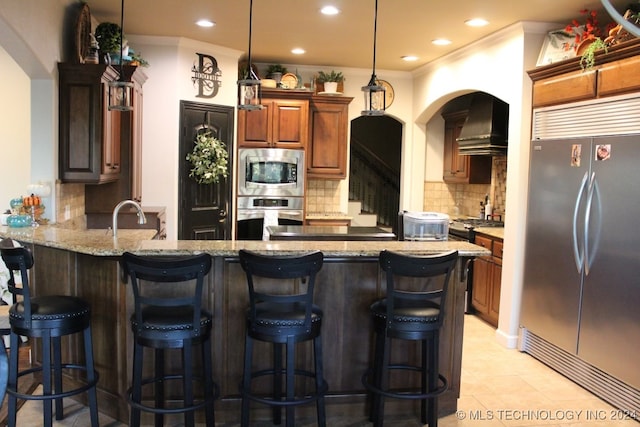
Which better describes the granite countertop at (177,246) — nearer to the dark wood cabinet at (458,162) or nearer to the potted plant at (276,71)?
the dark wood cabinet at (458,162)

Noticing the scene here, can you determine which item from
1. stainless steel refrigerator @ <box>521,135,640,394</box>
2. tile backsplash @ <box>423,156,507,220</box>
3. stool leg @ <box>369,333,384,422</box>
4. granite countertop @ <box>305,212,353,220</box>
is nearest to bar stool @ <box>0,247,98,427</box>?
stool leg @ <box>369,333,384,422</box>

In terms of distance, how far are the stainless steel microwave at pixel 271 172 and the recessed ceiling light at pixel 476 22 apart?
2633mm

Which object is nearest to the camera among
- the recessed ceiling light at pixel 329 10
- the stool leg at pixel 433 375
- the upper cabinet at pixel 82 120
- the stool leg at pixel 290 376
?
the stool leg at pixel 290 376

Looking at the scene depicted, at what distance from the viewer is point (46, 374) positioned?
9.88 ft

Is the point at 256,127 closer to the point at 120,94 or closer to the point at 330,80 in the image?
the point at 330,80

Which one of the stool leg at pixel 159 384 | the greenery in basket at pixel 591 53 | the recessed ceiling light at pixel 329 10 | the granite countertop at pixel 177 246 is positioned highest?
the recessed ceiling light at pixel 329 10

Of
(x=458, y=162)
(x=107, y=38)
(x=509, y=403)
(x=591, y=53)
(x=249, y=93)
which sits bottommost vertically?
(x=509, y=403)

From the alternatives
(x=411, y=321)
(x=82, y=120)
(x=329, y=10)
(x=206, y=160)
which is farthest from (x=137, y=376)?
(x=206, y=160)

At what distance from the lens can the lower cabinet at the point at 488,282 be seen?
5.50m

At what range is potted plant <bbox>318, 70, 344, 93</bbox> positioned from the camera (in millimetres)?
7137

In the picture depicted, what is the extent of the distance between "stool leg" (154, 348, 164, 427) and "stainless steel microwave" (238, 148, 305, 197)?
12.4ft

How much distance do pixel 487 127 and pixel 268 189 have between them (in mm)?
2599

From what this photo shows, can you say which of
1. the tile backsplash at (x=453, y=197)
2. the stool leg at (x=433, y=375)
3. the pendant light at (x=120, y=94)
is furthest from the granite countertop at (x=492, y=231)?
the pendant light at (x=120, y=94)

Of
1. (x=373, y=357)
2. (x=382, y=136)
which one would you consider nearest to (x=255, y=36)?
(x=373, y=357)
